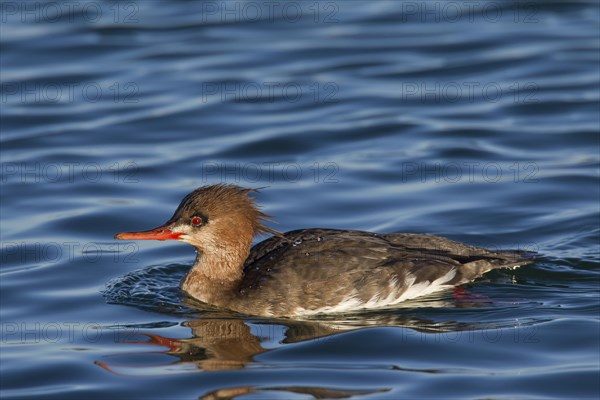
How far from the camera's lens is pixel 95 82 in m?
19.3

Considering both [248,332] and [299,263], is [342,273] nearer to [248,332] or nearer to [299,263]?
[299,263]

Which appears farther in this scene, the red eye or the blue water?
the red eye

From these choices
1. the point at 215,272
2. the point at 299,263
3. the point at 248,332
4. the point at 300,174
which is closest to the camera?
the point at 248,332

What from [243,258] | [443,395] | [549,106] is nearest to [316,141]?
[549,106]

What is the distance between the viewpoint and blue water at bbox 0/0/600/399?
9633mm

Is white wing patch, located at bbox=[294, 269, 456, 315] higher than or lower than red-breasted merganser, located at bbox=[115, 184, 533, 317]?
lower

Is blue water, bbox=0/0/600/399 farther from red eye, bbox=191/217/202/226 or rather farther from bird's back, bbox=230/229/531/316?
red eye, bbox=191/217/202/226

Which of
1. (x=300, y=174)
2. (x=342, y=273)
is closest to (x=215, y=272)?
(x=342, y=273)

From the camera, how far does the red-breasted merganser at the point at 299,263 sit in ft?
35.4

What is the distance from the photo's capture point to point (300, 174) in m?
15.4

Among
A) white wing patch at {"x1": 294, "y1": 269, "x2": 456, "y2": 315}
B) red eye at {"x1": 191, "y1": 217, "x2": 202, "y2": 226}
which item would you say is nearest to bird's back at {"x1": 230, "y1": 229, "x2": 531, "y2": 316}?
white wing patch at {"x1": 294, "y1": 269, "x2": 456, "y2": 315}

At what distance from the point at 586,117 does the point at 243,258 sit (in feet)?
25.1

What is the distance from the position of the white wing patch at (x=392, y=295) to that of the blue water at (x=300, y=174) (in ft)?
0.45

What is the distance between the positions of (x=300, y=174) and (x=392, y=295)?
470 cm
